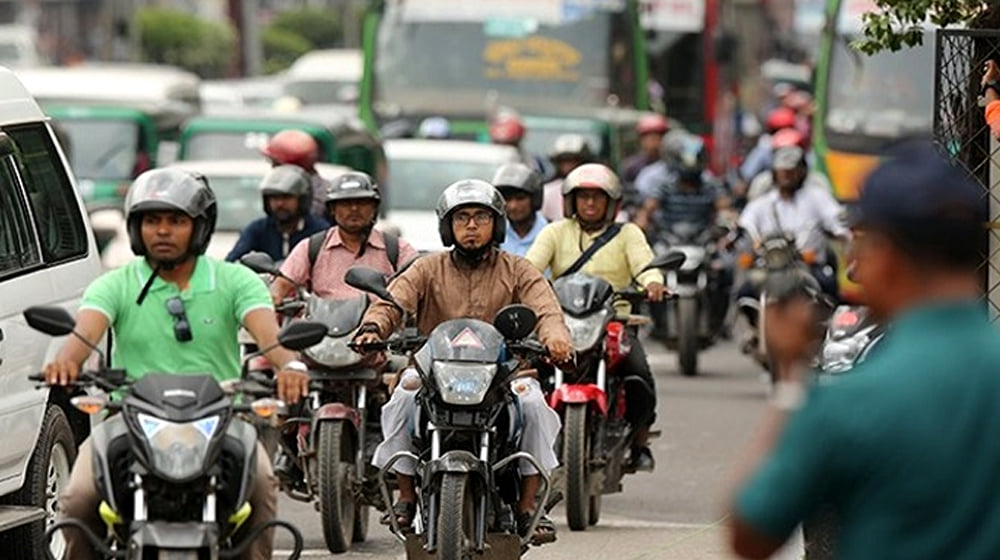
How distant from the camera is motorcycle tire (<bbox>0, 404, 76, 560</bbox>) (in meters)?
10.1

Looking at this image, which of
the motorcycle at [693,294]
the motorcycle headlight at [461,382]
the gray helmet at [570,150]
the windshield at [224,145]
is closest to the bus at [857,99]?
the motorcycle at [693,294]

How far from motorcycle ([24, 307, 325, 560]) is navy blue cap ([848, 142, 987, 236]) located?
3.23 metres

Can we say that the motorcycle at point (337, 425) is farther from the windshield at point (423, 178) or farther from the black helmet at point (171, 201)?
the windshield at point (423, 178)

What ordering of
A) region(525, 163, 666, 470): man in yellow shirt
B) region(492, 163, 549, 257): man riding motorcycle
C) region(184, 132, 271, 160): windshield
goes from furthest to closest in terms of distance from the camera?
region(184, 132, 271, 160): windshield → region(492, 163, 549, 257): man riding motorcycle → region(525, 163, 666, 470): man in yellow shirt

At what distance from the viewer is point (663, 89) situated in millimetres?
34062

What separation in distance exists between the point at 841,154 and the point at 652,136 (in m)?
3.01

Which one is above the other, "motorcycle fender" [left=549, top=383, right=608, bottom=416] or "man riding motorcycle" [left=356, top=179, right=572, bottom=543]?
"man riding motorcycle" [left=356, top=179, right=572, bottom=543]

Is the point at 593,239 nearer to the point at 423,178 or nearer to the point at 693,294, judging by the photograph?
the point at 693,294

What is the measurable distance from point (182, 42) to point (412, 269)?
59511 millimetres

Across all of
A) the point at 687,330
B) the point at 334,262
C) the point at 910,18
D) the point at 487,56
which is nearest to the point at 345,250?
the point at 334,262

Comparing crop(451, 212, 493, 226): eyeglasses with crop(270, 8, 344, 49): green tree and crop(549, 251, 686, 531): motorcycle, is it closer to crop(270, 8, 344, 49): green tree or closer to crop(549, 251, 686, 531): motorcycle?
crop(549, 251, 686, 531): motorcycle

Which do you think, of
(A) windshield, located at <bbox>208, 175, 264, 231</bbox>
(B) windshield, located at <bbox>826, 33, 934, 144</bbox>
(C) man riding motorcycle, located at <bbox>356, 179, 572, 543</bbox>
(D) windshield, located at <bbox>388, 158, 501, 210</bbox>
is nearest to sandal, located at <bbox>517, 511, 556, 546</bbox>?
(C) man riding motorcycle, located at <bbox>356, 179, 572, 543</bbox>

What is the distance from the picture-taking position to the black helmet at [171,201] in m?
7.89

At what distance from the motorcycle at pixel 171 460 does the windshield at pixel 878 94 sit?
56.5 ft
